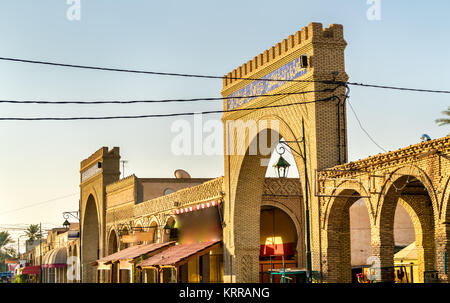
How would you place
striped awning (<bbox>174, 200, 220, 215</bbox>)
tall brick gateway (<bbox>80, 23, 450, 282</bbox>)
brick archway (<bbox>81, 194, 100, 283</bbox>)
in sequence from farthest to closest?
brick archway (<bbox>81, 194, 100, 283</bbox>) < striped awning (<bbox>174, 200, 220, 215</bbox>) < tall brick gateway (<bbox>80, 23, 450, 282</bbox>)

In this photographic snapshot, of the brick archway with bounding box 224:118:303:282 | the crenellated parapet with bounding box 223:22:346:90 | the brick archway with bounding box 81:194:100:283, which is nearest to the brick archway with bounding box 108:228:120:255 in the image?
the brick archway with bounding box 81:194:100:283

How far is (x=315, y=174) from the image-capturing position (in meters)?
22.6

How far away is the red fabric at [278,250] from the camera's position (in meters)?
36.5

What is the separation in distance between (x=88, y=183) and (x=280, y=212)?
84.2 ft

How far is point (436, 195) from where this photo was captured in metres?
18.1

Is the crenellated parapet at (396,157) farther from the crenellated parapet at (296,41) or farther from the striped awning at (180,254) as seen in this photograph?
the striped awning at (180,254)

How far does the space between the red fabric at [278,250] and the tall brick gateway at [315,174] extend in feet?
2.19

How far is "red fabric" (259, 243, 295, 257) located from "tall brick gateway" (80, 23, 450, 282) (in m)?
0.67

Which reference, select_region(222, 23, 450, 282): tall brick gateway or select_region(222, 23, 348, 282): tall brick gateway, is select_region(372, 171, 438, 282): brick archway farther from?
select_region(222, 23, 348, 282): tall brick gateway

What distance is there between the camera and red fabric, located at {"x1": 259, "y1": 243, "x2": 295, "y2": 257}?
3647 centimetres

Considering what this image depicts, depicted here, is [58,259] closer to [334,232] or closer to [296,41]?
[296,41]

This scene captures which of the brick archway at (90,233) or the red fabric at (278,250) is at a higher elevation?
the brick archway at (90,233)

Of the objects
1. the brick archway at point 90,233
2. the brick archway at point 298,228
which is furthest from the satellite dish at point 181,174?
the brick archway at point 298,228
